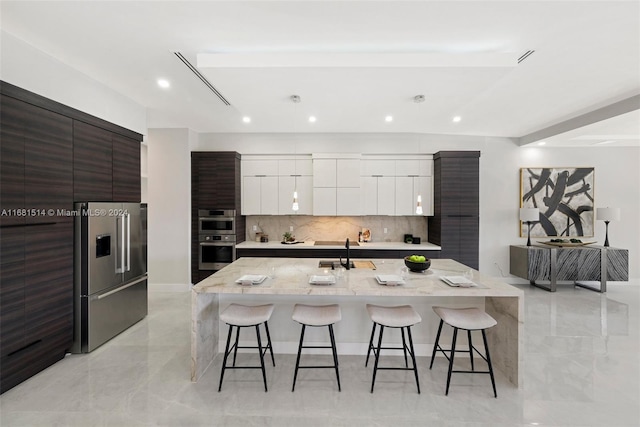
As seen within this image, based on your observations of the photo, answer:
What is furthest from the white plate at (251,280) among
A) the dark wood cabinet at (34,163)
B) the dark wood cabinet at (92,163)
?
the dark wood cabinet at (92,163)

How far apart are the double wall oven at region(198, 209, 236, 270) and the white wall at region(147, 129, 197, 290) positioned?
237 mm

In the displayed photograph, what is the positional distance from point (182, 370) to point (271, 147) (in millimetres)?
3878

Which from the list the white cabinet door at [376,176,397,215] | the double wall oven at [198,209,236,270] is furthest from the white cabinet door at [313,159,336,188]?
the double wall oven at [198,209,236,270]

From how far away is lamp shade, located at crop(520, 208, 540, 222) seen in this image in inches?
207

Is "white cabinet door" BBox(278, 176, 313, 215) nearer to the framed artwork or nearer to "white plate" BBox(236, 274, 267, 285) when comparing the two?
"white plate" BBox(236, 274, 267, 285)

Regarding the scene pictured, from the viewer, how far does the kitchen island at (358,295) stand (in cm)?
235

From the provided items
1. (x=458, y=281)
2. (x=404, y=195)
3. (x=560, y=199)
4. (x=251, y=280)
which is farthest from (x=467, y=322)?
(x=560, y=199)

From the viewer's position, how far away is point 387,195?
536 centimetres

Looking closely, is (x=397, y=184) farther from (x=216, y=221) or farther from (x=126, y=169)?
(x=126, y=169)

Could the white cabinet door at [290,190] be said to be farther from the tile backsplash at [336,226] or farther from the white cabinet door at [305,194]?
the tile backsplash at [336,226]

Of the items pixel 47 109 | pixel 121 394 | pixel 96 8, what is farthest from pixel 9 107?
pixel 121 394

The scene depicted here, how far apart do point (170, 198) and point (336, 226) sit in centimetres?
304

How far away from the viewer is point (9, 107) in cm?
237

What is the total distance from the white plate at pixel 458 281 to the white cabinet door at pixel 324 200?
9.55 feet
